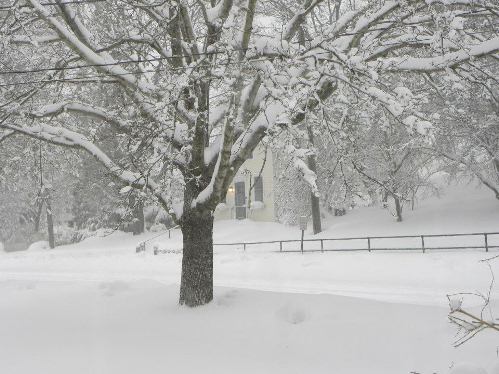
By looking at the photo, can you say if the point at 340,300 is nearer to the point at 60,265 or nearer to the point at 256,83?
the point at 256,83

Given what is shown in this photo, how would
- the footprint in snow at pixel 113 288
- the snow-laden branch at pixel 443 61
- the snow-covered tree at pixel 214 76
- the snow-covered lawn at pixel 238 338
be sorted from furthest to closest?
the footprint in snow at pixel 113 288, the snow-laden branch at pixel 443 61, the snow-covered tree at pixel 214 76, the snow-covered lawn at pixel 238 338

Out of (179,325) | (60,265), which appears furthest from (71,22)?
(60,265)

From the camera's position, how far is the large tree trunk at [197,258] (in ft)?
26.6

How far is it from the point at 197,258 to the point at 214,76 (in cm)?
353

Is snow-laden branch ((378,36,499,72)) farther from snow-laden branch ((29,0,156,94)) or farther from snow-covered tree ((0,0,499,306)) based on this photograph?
snow-laden branch ((29,0,156,94))

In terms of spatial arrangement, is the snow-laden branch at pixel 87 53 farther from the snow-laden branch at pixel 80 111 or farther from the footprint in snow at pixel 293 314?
the footprint in snow at pixel 293 314

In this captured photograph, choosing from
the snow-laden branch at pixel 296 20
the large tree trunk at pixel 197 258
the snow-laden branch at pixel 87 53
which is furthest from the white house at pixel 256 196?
the snow-laden branch at pixel 296 20

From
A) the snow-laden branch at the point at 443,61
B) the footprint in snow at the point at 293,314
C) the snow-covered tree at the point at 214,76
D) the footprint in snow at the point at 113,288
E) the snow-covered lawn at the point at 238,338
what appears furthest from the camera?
the footprint in snow at the point at 113,288

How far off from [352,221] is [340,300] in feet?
71.0

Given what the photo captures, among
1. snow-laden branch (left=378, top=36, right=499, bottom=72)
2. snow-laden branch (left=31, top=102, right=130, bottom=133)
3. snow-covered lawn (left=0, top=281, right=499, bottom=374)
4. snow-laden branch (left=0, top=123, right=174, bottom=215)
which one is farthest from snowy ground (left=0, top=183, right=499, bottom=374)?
snow-laden branch (left=378, top=36, right=499, bottom=72)

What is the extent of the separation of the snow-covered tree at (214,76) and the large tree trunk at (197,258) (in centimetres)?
2

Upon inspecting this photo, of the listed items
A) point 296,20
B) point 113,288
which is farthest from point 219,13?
point 113,288

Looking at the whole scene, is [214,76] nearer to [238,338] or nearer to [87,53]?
→ [87,53]

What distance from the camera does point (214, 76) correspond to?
6.13m
